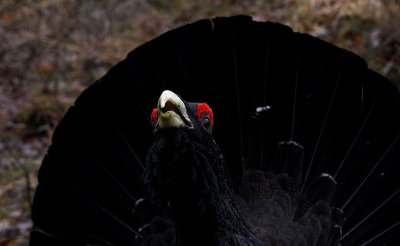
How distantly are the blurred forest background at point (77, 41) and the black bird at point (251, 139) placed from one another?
6.62 ft

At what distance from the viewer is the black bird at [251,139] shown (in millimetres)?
3855

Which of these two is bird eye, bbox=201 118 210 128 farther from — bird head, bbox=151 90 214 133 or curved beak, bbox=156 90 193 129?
curved beak, bbox=156 90 193 129

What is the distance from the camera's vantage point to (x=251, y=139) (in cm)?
409

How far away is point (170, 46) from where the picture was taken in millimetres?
3908

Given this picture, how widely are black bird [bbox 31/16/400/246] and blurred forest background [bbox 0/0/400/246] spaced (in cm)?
202

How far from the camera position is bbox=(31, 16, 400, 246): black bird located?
12.6ft

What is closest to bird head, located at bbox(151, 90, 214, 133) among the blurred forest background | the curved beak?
the curved beak

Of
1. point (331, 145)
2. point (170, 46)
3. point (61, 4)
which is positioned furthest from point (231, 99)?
point (61, 4)

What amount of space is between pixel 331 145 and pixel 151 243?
177 centimetres

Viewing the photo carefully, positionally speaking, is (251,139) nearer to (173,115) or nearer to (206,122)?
(206,122)

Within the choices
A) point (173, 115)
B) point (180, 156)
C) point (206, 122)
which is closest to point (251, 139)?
point (206, 122)

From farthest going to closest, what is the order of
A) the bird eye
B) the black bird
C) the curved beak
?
1. the black bird
2. the bird eye
3. the curved beak

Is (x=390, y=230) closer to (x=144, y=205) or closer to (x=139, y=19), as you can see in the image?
(x=144, y=205)

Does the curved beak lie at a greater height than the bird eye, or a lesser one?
greater
